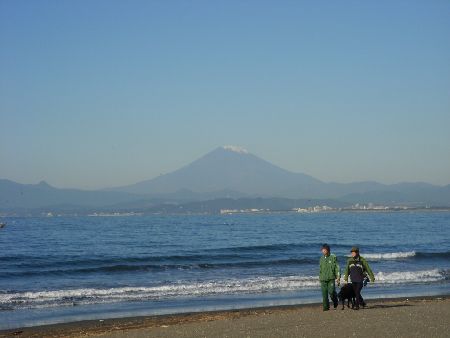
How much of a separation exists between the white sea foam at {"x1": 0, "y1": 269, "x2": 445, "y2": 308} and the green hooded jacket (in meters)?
6.73

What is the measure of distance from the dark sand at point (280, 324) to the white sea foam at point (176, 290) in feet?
14.1

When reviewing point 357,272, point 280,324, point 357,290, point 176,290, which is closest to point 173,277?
point 176,290

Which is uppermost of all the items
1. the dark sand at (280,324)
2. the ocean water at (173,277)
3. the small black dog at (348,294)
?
the small black dog at (348,294)

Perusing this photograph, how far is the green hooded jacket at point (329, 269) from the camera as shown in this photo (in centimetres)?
1550

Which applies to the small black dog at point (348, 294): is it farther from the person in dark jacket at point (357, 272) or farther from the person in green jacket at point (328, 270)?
the person in green jacket at point (328, 270)

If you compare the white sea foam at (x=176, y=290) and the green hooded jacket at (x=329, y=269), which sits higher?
the green hooded jacket at (x=329, y=269)

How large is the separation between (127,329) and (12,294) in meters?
8.41

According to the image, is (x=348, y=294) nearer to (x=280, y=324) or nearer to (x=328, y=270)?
(x=328, y=270)

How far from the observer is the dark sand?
12438 mm

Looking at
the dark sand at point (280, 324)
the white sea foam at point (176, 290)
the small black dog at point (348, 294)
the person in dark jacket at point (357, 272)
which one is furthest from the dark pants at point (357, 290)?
the white sea foam at point (176, 290)

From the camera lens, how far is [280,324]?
1368 centimetres

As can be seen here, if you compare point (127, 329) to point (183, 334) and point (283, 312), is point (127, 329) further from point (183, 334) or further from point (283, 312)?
point (283, 312)

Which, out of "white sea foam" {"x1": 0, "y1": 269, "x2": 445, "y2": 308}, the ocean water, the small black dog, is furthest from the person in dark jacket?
"white sea foam" {"x1": 0, "y1": 269, "x2": 445, "y2": 308}

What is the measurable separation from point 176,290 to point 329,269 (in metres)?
8.22
